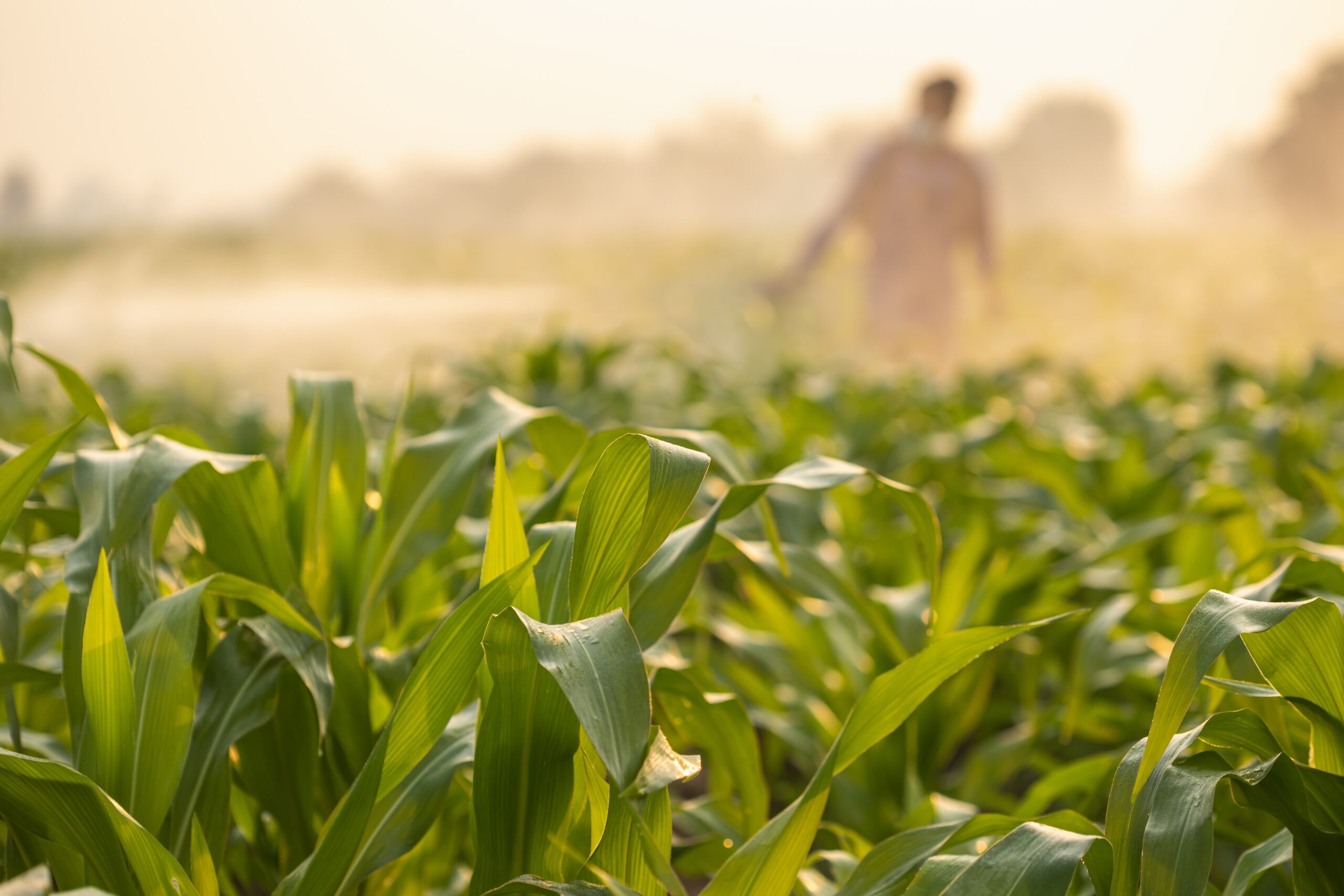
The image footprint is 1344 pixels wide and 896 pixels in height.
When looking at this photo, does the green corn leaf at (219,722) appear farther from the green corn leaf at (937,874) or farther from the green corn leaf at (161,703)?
the green corn leaf at (937,874)

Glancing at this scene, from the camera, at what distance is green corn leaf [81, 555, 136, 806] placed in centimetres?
55

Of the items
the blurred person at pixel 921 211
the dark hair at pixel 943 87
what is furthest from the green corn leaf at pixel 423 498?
the dark hair at pixel 943 87

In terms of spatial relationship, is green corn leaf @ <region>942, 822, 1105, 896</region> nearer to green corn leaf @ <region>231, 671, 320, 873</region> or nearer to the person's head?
green corn leaf @ <region>231, 671, 320, 873</region>

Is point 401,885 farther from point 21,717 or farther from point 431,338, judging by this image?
point 431,338

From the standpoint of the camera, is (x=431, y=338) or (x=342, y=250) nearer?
(x=431, y=338)

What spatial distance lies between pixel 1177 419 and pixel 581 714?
1.98m

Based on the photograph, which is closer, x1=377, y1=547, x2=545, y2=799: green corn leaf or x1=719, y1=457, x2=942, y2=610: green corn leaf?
x1=377, y1=547, x2=545, y2=799: green corn leaf

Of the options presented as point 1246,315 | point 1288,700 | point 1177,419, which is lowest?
point 1246,315

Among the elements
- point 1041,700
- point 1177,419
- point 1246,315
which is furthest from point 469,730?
point 1246,315

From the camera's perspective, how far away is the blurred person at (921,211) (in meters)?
5.65

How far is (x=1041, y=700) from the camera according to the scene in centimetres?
128

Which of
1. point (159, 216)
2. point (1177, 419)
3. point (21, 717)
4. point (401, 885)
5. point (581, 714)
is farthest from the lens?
point (159, 216)

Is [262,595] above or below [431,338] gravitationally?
above

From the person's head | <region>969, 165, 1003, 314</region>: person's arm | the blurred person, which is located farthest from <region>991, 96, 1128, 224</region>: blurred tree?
the person's head
